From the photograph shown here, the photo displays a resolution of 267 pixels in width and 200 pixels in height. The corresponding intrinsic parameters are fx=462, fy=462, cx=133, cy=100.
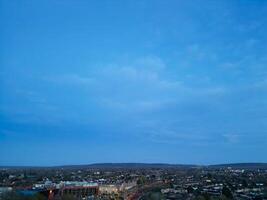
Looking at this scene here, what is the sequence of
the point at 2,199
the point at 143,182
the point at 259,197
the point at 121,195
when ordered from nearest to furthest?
the point at 2,199 → the point at 259,197 → the point at 121,195 → the point at 143,182

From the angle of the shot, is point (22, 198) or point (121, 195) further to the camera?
point (121, 195)

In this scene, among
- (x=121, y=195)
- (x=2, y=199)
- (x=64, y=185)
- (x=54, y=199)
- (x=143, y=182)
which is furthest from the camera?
(x=143, y=182)

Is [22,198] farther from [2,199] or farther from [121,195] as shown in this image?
[121,195]

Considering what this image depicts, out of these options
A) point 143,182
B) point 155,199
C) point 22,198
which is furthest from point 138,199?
point 143,182

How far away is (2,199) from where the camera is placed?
4388 cm

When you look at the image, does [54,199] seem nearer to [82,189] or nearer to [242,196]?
[82,189]

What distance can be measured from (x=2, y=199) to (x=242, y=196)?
3369 cm

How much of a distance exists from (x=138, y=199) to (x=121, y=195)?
288 inches

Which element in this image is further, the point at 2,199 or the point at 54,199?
the point at 54,199

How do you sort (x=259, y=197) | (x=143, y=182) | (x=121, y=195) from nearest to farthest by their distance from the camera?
(x=259, y=197) < (x=121, y=195) < (x=143, y=182)

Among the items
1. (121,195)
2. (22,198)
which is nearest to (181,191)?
(121,195)

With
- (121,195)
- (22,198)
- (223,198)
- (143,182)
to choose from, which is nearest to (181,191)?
(121,195)

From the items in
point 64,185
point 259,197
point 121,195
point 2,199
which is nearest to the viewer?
point 2,199

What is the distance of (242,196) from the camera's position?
63.2 metres
